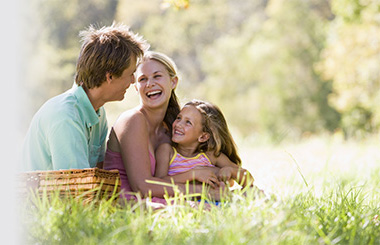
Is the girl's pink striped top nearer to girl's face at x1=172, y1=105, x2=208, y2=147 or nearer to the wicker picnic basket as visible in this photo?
girl's face at x1=172, y1=105, x2=208, y2=147

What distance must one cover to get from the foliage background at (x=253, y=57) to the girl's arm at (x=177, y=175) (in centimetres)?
1000

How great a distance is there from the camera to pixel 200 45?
37469 millimetres

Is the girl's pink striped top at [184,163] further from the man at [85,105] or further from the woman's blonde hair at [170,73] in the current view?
the man at [85,105]

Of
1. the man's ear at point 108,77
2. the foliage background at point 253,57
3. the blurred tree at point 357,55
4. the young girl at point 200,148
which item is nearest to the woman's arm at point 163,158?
the young girl at point 200,148

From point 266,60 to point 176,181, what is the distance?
75.4ft

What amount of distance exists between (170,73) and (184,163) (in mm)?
725

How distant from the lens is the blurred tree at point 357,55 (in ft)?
42.7

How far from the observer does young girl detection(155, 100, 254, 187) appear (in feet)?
12.6

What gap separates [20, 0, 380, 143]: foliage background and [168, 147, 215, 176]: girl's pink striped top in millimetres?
9929

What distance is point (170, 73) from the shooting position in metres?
4.12

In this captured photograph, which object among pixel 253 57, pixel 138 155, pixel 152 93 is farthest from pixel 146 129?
pixel 253 57

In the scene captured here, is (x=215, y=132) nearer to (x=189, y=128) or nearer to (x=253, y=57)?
(x=189, y=128)

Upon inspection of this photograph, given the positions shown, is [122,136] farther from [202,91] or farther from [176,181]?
[202,91]

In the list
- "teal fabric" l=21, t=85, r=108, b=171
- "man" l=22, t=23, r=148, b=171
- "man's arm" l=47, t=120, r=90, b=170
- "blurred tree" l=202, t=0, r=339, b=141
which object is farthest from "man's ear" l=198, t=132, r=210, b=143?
"blurred tree" l=202, t=0, r=339, b=141
